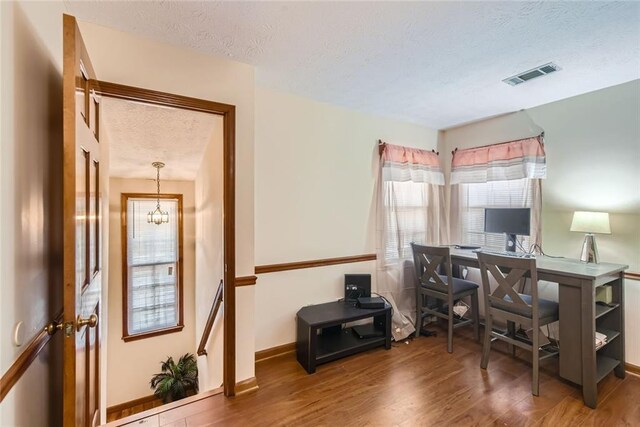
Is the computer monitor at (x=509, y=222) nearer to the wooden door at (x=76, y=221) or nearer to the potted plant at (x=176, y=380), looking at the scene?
the wooden door at (x=76, y=221)

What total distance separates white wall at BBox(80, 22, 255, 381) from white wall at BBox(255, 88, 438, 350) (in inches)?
15.6

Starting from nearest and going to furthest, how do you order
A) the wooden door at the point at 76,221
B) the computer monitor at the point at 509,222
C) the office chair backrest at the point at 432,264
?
the wooden door at the point at 76,221, the office chair backrest at the point at 432,264, the computer monitor at the point at 509,222

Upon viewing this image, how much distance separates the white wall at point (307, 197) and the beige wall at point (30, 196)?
4.44ft

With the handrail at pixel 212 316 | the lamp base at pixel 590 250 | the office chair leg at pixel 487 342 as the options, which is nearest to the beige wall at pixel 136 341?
the handrail at pixel 212 316

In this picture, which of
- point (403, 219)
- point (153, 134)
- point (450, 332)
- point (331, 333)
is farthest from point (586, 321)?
point (153, 134)

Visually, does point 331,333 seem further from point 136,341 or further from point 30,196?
point 136,341

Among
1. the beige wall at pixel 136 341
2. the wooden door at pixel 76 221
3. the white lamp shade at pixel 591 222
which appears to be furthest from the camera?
the beige wall at pixel 136 341

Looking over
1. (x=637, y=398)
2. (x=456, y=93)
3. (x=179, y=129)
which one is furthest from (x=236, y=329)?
(x=637, y=398)

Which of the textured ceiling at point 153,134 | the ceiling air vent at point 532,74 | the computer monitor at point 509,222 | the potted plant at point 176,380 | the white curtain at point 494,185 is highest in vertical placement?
the ceiling air vent at point 532,74

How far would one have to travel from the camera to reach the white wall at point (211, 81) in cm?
170

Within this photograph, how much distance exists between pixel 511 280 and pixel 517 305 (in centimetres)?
19

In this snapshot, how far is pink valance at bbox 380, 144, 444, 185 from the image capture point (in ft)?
10.5

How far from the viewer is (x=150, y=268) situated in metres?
4.80

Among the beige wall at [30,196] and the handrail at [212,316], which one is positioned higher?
the beige wall at [30,196]
